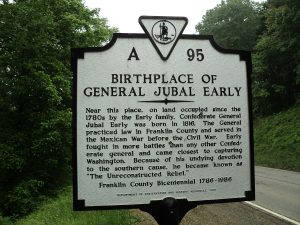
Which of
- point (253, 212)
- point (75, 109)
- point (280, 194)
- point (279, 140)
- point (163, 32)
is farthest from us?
point (279, 140)

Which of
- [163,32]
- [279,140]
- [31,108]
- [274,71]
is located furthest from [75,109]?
[274,71]

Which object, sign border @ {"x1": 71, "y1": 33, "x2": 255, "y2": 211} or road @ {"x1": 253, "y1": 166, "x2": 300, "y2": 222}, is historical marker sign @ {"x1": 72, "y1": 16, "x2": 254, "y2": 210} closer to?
sign border @ {"x1": 71, "y1": 33, "x2": 255, "y2": 211}

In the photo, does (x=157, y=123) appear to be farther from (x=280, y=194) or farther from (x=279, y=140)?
(x=279, y=140)

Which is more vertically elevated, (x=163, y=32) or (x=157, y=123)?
(x=163, y=32)

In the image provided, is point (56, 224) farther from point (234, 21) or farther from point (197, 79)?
point (234, 21)

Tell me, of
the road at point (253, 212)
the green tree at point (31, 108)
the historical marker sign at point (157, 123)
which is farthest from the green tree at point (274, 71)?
the historical marker sign at point (157, 123)

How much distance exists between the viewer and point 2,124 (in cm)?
→ 2219

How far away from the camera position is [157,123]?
357 cm

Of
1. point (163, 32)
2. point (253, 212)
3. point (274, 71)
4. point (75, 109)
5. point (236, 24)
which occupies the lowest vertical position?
point (253, 212)

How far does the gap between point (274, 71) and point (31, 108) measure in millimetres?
23798

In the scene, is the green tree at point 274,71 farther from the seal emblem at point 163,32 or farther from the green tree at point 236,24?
the seal emblem at point 163,32

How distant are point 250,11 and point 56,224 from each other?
47.5 m

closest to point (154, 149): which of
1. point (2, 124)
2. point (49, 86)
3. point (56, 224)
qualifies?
point (56, 224)

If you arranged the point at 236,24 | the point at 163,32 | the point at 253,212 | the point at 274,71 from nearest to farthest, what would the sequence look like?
the point at 163,32
the point at 253,212
the point at 274,71
the point at 236,24
